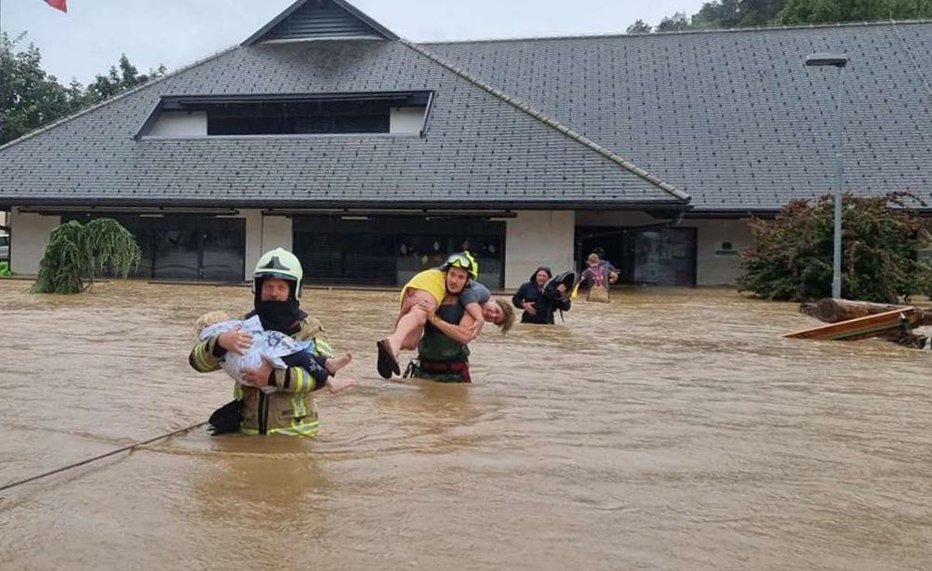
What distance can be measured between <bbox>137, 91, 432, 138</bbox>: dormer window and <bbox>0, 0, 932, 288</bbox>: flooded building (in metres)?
0.07

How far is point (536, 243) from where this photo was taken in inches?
947

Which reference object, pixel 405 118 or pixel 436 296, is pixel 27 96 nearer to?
pixel 405 118

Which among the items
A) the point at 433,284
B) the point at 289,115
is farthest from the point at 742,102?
the point at 433,284

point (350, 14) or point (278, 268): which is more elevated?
point (350, 14)

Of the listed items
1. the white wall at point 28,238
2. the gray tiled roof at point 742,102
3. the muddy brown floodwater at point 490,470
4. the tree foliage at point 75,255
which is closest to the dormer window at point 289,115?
→ the white wall at point 28,238

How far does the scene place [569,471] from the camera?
4.76 meters

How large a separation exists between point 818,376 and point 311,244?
739 inches

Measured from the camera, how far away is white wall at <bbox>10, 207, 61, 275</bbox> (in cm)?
2664

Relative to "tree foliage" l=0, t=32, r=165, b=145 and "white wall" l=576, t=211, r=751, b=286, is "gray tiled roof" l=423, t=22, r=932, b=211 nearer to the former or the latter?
"white wall" l=576, t=211, r=751, b=286

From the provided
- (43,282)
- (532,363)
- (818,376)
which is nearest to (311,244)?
(43,282)

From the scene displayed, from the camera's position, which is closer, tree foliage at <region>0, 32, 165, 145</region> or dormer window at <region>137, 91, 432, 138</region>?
dormer window at <region>137, 91, 432, 138</region>

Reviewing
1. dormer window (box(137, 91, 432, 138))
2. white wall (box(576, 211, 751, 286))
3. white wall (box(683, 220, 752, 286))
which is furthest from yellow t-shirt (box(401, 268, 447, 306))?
white wall (box(683, 220, 752, 286))

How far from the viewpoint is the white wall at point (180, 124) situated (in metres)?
28.0

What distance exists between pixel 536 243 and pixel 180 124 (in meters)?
12.7
